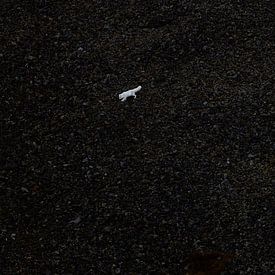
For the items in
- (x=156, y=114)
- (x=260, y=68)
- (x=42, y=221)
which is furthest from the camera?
(x=260, y=68)

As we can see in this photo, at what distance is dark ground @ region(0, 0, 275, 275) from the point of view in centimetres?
295

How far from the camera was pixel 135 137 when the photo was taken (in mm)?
3574

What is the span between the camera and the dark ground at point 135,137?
2.95 meters

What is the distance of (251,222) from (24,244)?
130 centimetres

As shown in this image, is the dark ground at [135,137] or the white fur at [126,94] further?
the white fur at [126,94]

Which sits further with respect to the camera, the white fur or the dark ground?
the white fur

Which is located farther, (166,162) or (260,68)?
(260,68)

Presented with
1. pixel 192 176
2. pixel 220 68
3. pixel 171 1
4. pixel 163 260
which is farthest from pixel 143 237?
pixel 171 1

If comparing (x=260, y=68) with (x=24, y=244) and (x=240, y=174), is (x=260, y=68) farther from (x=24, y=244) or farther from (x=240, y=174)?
(x=24, y=244)

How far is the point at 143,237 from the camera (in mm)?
2982

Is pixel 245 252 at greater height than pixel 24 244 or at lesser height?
lesser

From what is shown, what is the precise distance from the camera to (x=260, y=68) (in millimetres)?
4000

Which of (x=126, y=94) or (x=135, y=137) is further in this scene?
(x=126, y=94)

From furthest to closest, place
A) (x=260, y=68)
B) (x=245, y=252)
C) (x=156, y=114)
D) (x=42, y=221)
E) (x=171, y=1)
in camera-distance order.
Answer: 1. (x=171, y=1)
2. (x=260, y=68)
3. (x=156, y=114)
4. (x=42, y=221)
5. (x=245, y=252)
